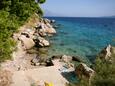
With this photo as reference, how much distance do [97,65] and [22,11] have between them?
31.5 meters

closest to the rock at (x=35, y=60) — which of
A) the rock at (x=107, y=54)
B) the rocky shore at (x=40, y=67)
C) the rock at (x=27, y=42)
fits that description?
the rocky shore at (x=40, y=67)

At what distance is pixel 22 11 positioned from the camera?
144 feet

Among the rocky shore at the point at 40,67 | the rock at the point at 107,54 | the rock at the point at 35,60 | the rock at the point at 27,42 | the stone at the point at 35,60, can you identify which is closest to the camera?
the rock at the point at 107,54

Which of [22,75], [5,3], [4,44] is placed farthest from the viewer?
[5,3]

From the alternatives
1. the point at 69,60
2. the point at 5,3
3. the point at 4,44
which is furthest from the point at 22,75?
the point at 5,3

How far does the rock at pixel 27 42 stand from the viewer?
143 feet

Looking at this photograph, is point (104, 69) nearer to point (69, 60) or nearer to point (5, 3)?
point (69, 60)

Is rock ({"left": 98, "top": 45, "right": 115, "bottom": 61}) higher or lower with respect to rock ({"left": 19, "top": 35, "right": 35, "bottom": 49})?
higher

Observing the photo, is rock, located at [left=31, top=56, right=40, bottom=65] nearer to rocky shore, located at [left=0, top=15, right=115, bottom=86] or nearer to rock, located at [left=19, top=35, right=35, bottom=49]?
rocky shore, located at [left=0, top=15, right=115, bottom=86]

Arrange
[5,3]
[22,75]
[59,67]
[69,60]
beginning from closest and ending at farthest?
1. [22,75]
2. [59,67]
3. [69,60]
4. [5,3]

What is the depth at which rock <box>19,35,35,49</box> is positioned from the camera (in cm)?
4353

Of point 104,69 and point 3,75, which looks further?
point 3,75

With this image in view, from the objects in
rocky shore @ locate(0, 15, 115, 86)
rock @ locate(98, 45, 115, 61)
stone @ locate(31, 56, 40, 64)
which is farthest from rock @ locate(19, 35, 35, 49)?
rock @ locate(98, 45, 115, 61)

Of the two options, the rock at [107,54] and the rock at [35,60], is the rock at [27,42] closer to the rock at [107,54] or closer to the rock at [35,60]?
the rock at [35,60]
